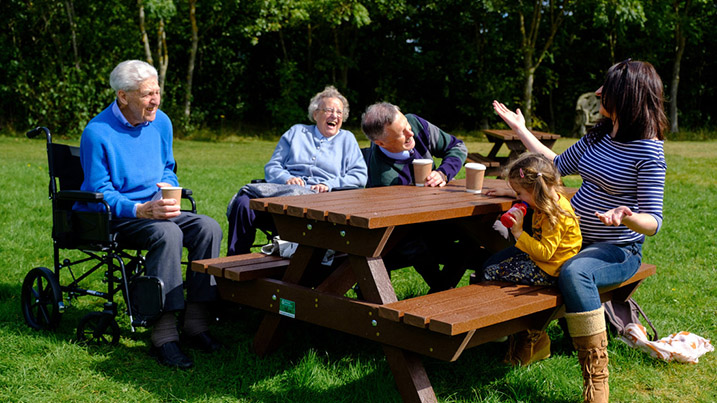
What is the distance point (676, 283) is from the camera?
5336 mm

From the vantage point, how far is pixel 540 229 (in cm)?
350

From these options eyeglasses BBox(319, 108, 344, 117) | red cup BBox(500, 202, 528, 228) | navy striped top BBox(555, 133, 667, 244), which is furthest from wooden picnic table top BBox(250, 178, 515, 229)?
eyeglasses BBox(319, 108, 344, 117)

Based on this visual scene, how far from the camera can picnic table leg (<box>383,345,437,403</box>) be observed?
3.10m

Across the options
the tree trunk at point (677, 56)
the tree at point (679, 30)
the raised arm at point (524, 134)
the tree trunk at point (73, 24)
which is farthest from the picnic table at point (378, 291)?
the tree trunk at point (677, 56)

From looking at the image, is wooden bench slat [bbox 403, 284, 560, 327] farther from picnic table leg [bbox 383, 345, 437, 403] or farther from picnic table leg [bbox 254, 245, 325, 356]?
picnic table leg [bbox 254, 245, 325, 356]

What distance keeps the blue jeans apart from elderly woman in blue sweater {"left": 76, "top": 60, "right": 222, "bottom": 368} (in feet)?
6.36

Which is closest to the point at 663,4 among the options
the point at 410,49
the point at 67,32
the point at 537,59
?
the point at 537,59

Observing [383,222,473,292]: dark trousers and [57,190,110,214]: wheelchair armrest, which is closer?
[57,190,110,214]: wheelchair armrest

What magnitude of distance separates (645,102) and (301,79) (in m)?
21.1

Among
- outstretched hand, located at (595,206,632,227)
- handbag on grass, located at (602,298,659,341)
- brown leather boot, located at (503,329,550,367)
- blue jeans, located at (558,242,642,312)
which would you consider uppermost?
outstretched hand, located at (595,206,632,227)

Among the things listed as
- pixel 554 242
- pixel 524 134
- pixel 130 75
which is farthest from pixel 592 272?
pixel 130 75

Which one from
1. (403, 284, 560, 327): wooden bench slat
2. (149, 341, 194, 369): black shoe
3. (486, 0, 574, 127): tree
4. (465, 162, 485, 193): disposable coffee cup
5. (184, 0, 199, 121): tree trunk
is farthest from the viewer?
(486, 0, 574, 127): tree

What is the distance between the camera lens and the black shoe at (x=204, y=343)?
155 inches

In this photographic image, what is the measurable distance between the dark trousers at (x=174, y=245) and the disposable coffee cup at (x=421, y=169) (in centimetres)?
127
